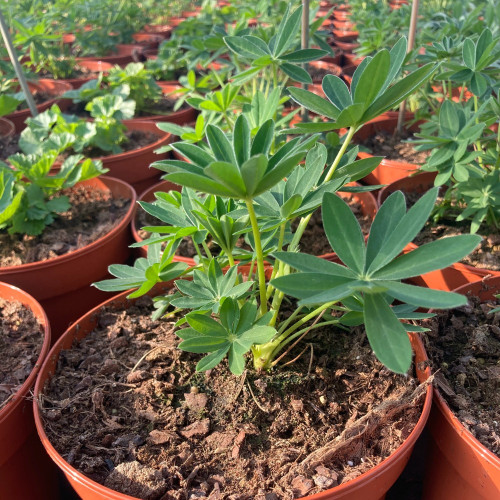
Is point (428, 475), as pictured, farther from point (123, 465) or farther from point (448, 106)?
point (448, 106)

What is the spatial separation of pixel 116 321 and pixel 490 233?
105cm

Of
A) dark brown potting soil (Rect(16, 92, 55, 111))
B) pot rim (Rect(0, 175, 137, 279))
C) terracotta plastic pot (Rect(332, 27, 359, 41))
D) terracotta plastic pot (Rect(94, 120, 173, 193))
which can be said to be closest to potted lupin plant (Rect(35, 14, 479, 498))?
pot rim (Rect(0, 175, 137, 279))

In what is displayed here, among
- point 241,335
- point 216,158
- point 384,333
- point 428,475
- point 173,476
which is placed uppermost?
point 216,158

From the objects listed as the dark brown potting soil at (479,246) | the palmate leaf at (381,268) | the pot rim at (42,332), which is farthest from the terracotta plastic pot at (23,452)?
the dark brown potting soil at (479,246)

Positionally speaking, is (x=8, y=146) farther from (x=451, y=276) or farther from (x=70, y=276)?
(x=451, y=276)

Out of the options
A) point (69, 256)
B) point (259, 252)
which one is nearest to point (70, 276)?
point (69, 256)

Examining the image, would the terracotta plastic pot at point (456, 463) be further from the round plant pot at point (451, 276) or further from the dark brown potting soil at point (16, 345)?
the dark brown potting soil at point (16, 345)

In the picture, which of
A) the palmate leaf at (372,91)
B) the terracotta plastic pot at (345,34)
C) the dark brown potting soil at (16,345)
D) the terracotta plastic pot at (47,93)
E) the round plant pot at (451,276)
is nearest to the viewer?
the palmate leaf at (372,91)

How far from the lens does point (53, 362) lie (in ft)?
3.34

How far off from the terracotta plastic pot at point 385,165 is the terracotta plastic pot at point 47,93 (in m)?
1.61

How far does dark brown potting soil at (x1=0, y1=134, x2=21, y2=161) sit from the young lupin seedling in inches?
59.0

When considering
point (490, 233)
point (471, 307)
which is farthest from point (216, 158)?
point (490, 233)

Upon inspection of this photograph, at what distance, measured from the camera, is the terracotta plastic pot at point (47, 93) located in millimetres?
2509

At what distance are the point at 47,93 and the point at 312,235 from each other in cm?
217
